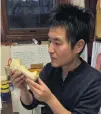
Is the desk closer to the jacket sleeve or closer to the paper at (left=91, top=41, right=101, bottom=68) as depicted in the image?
the jacket sleeve

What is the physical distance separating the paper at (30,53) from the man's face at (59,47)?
2.56ft

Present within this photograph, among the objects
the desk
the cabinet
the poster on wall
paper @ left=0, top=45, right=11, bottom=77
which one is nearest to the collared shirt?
the desk

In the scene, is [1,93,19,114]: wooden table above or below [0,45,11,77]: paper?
below

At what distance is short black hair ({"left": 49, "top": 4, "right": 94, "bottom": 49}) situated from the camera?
1180 mm

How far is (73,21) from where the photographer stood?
119 centimetres

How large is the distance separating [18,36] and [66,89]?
943 mm

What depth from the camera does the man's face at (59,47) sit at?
1.17 meters

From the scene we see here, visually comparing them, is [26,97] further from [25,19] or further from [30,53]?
[25,19]

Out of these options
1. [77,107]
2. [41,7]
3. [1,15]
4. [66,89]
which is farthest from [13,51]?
[77,107]

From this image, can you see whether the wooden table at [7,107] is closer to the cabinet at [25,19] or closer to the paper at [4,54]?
the paper at [4,54]

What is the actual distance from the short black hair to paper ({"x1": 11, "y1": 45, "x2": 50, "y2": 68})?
74cm

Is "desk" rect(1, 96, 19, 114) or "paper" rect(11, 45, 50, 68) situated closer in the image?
"desk" rect(1, 96, 19, 114)

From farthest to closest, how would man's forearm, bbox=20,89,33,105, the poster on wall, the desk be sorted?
1. the poster on wall
2. the desk
3. man's forearm, bbox=20,89,33,105

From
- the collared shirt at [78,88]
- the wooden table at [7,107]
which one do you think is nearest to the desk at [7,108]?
the wooden table at [7,107]
